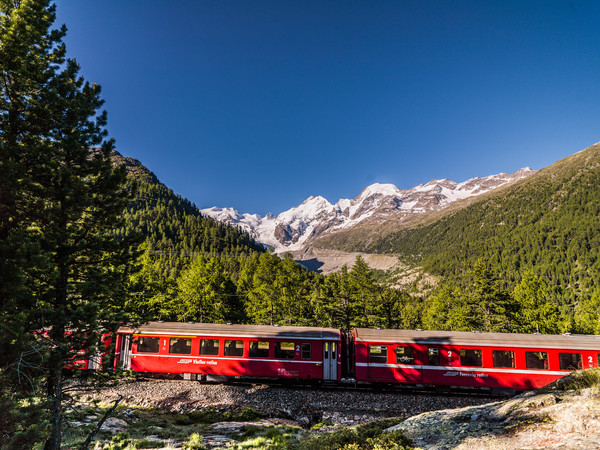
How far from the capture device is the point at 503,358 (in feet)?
64.5

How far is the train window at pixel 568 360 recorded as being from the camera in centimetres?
1906

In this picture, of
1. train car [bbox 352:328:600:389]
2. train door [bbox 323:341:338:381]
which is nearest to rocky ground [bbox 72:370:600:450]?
train door [bbox 323:341:338:381]

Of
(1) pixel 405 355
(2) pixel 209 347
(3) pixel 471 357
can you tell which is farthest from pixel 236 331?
(3) pixel 471 357

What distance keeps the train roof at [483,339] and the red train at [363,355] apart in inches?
2.0

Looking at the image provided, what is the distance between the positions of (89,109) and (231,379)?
58.2 ft

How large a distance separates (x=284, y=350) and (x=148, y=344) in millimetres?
8940

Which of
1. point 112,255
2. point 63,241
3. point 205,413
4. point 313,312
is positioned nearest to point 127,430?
point 205,413

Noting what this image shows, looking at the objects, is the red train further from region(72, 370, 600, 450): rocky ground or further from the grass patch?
the grass patch

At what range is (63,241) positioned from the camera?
11688 mm

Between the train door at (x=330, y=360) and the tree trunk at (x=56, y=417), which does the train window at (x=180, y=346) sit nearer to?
the train door at (x=330, y=360)

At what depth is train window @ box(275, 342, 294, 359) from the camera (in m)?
20.6

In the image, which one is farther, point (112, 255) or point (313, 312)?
point (313, 312)

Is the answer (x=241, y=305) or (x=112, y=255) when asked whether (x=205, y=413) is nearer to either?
(x=112, y=255)

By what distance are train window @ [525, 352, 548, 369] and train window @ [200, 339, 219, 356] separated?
61.5ft
